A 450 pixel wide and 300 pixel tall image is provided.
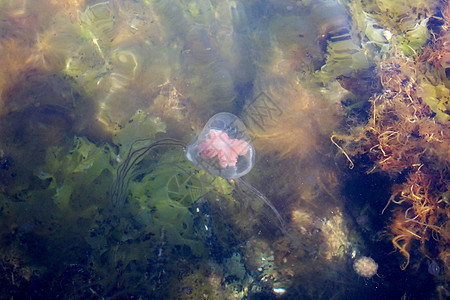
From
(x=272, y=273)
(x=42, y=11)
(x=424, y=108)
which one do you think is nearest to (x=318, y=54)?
(x=424, y=108)

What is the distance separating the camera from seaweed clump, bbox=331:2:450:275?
3691 mm

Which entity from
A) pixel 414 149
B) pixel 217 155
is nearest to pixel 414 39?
pixel 414 149

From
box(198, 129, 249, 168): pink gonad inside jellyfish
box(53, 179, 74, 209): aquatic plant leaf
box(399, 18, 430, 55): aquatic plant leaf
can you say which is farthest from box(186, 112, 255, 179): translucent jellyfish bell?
box(399, 18, 430, 55): aquatic plant leaf

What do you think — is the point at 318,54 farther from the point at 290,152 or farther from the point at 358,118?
the point at 290,152

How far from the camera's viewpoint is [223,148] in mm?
4234

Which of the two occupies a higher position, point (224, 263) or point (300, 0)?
point (300, 0)

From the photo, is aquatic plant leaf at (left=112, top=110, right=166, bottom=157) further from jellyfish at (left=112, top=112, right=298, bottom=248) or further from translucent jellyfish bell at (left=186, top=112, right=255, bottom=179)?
translucent jellyfish bell at (left=186, top=112, right=255, bottom=179)

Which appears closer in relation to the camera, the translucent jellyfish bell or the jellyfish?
the jellyfish

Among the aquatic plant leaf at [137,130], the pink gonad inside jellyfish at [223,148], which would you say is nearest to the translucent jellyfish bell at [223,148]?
the pink gonad inside jellyfish at [223,148]

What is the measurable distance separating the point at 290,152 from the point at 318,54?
65.9 inches

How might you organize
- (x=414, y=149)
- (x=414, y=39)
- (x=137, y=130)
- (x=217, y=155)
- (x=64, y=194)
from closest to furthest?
(x=64, y=194), (x=414, y=149), (x=137, y=130), (x=217, y=155), (x=414, y=39)

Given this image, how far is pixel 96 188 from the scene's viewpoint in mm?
3799

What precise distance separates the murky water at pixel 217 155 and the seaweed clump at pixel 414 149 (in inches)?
0.9

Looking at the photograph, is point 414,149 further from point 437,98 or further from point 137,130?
point 137,130
